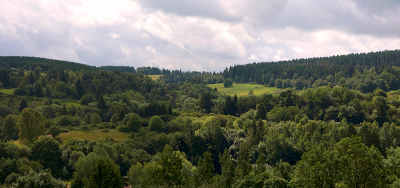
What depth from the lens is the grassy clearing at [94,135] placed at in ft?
384

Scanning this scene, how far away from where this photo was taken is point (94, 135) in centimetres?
12200

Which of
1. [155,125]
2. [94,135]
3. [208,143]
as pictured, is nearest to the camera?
[208,143]

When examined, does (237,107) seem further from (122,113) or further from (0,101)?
(0,101)

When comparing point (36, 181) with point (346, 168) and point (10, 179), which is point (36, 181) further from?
point (346, 168)

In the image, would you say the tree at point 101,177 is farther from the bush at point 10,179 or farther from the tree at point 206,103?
the tree at point 206,103

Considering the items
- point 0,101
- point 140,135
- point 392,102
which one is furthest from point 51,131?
point 392,102

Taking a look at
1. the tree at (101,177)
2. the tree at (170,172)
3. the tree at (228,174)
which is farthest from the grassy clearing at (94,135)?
the tree at (228,174)

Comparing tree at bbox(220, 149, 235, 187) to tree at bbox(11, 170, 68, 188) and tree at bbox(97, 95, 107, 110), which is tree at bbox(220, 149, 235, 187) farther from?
tree at bbox(97, 95, 107, 110)

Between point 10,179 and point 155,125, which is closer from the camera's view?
point 10,179

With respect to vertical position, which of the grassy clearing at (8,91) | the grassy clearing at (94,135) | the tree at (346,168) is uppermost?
the tree at (346,168)

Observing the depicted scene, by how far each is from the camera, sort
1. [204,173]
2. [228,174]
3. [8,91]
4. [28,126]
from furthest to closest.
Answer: [8,91], [28,126], [204,173], [228,174]

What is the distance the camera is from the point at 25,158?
3233 inches

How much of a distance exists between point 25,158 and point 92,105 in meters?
103

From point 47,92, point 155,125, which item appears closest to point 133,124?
point 155,125
